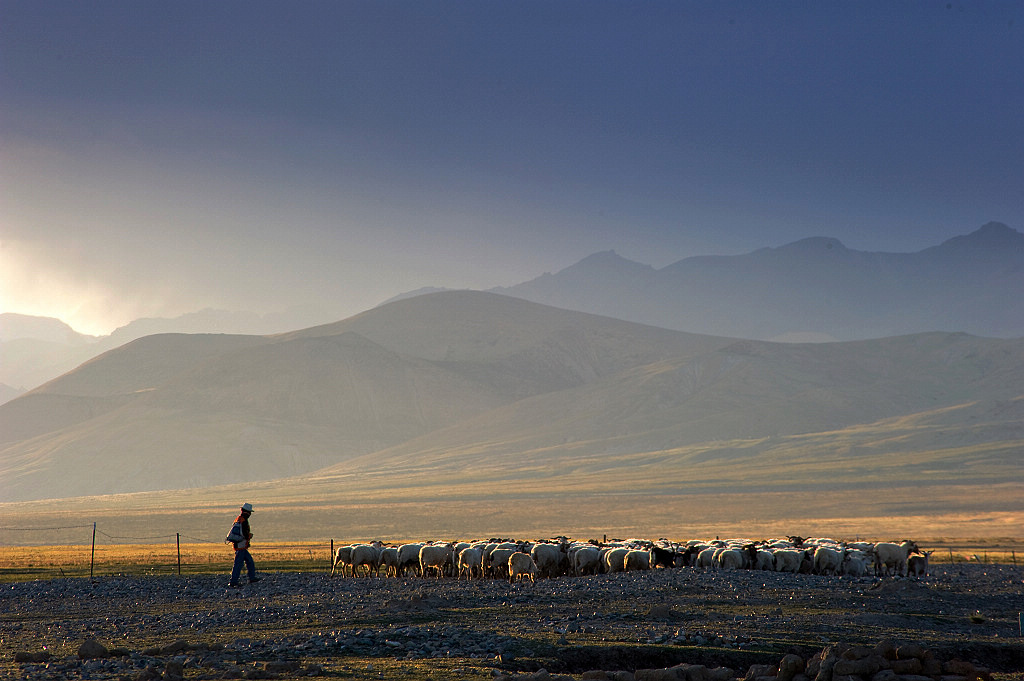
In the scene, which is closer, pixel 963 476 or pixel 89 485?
pixel 963 476

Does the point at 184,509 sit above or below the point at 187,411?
below

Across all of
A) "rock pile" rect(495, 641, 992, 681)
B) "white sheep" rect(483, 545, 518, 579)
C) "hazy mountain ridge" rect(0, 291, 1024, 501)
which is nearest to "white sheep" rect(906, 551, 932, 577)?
"white sheep" rect(483, 545, 518, 579)

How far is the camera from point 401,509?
310 feet

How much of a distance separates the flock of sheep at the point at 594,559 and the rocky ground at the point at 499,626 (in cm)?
210

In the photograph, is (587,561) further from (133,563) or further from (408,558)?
(133,563)

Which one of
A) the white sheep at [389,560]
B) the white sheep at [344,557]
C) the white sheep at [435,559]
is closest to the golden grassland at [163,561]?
the white sheep at [344,557]

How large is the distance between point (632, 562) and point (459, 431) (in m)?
144

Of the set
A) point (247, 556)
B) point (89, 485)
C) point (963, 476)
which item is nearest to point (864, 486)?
point (963, 476)

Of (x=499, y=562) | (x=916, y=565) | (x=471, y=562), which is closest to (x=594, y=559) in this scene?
(x=499, y=562)

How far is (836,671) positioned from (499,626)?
705 cm

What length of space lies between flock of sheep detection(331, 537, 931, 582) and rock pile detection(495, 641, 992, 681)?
1426 centimetres

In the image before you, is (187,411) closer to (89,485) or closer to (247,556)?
(89,485)

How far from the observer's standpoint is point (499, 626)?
18.4 metres

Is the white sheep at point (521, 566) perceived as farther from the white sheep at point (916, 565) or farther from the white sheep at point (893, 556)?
the white sheep at point (916, 565)
